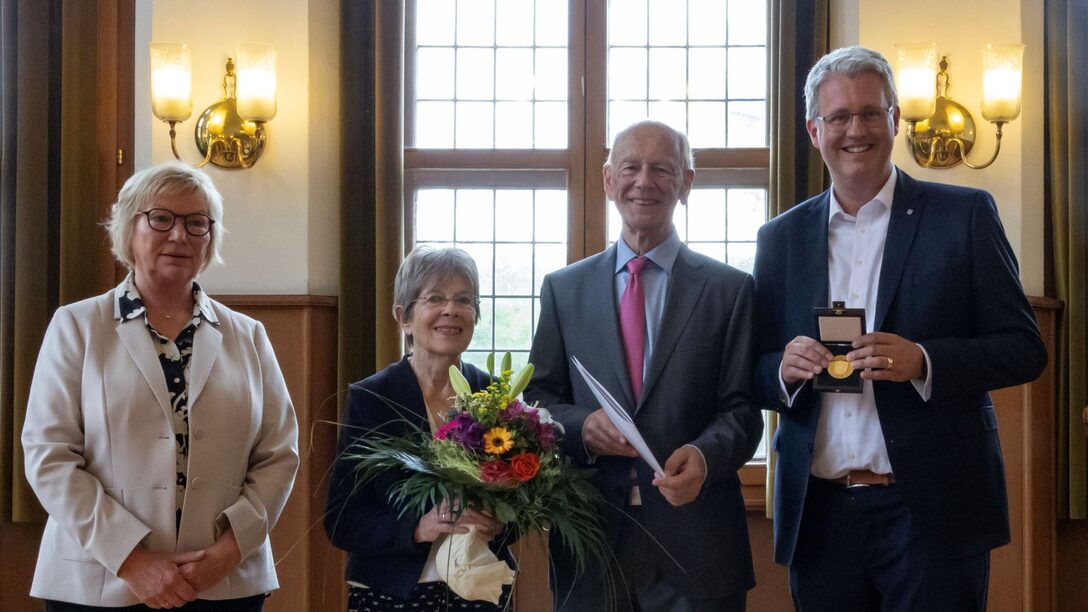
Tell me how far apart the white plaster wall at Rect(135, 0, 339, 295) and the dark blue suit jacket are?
8.34ft

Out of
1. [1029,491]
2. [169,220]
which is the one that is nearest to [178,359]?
[169,220]

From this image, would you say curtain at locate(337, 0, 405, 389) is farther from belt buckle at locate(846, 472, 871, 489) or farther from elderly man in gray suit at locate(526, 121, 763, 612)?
belt buckle at locate(846, 472, 871, 489)

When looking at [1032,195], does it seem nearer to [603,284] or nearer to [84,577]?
[603,284]

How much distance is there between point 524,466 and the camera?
80.9 inches

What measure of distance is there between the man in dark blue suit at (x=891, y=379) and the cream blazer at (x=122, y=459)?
4.06ft

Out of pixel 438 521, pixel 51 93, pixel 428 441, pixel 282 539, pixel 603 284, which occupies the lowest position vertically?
pixel 282 539

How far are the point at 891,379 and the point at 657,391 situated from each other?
512mm

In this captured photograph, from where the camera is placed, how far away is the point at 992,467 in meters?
2.21

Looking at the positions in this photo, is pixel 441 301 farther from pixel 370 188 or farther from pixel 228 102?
pixel 228 102

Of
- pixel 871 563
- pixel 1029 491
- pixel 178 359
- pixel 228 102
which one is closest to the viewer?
pixel 871 563

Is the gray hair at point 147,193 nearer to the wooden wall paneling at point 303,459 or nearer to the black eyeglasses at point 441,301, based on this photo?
the black eyeglasses at point 441,301

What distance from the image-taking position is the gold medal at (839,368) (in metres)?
2.09

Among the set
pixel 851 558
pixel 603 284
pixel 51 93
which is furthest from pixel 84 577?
pixel 51 93

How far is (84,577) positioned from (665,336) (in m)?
1.38
